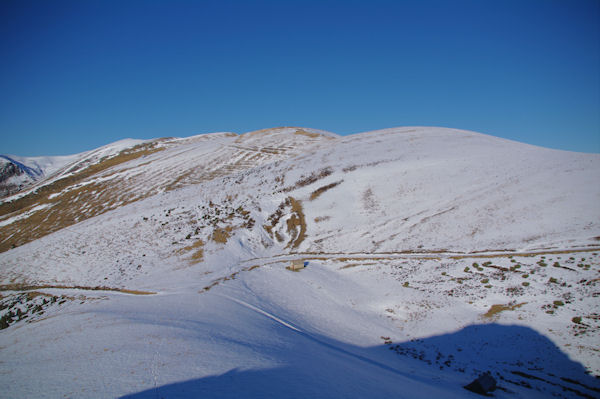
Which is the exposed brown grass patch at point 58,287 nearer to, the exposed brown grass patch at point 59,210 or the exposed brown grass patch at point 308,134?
the exposed brown grass patch at point 59,210

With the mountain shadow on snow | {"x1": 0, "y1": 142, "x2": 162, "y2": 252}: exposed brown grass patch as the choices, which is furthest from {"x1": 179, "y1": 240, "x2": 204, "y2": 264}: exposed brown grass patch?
{"x1": 0, "y1": 142, "x2": 162, "y2": 252}: exposed brown grass patch

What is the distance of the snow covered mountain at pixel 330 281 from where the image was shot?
37.2 feet

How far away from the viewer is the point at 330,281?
2689 centimetres

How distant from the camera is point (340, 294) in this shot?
24547mm

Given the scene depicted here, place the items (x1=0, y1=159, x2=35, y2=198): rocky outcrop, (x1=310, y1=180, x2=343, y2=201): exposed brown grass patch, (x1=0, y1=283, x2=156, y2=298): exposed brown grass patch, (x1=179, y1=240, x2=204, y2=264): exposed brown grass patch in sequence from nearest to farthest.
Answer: (x1=0, y1=283, x2=156, y2=298): exposed brown grass patch
(x1=179, y1=240, x2=204, y2=264): exposed brown grass patch
(x1=310, y1=180, x2=343, y2=201): exposed brown grass patch
(x1=0, y1=159, x2=35, y2=198): rocky outcrop

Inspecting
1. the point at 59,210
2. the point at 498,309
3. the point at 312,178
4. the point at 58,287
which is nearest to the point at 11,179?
the point at 59,210

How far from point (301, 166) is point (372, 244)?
88.1ft

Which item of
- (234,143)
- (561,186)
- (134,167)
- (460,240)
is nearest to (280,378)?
(460,240)

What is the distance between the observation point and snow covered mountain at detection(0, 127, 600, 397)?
37.2 ft

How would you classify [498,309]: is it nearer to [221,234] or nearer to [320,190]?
[320,190]

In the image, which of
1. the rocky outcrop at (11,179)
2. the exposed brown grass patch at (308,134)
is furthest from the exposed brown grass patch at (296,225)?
the rocky outcrop at (11,179)

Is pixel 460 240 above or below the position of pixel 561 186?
below

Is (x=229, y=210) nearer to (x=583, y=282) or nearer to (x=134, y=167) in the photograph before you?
→ (x=583, y=282)

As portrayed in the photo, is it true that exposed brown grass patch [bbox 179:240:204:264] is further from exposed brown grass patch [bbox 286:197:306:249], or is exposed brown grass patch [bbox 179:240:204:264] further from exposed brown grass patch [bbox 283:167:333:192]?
exposed brown grass patch [bbox 283:167:333:192]
